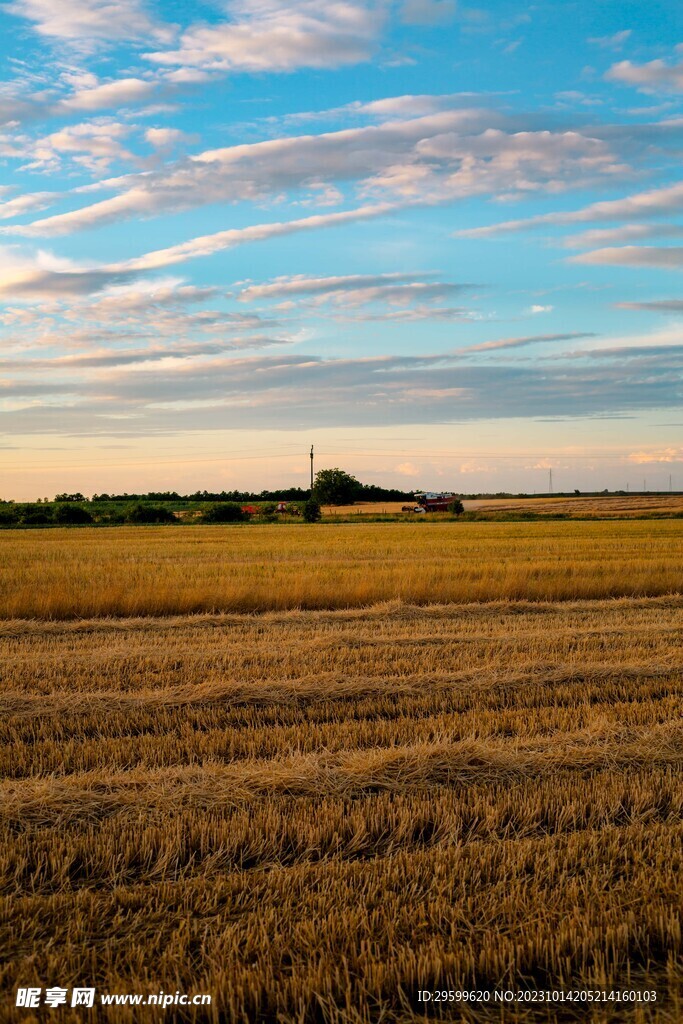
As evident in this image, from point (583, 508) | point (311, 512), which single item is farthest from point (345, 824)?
point (583, 508)

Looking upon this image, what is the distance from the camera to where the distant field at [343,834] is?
3781 mm

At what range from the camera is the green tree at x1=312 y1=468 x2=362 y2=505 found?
103181 millimetres

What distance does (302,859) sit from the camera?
4.88 meters

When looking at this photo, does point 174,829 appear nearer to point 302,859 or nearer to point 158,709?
point 302,859

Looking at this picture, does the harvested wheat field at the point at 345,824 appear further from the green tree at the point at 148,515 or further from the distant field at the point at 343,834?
the green tree at the point at 148,515

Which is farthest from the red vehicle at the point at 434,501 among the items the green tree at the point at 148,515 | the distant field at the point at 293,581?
the distant field at the point at 293,581

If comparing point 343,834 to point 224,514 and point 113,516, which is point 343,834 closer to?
point 224,514

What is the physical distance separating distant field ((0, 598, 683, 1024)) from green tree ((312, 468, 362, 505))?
92.7 metres

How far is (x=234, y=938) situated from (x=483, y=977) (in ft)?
3.74

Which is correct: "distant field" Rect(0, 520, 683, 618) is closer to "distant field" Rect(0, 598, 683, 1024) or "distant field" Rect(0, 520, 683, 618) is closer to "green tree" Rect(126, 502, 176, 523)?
"distant field" Rect(0, 598, 683, 1024)

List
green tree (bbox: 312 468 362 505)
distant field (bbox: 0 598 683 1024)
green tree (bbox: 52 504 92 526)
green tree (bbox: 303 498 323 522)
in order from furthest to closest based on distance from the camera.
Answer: green tree (bbox: 312 468 362 505) → green tree (bbox: 52 504 92 526) → green tree (bbox: 303 498 323 522) → distant field (bbox: 0 598 683 1024)

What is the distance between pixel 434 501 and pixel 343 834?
263 ft

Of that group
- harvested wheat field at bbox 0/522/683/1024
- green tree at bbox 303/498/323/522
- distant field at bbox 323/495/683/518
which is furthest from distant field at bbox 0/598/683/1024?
distant field at bbox 323/495/683/518

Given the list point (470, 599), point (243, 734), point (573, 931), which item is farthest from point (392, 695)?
point (470, 599)
